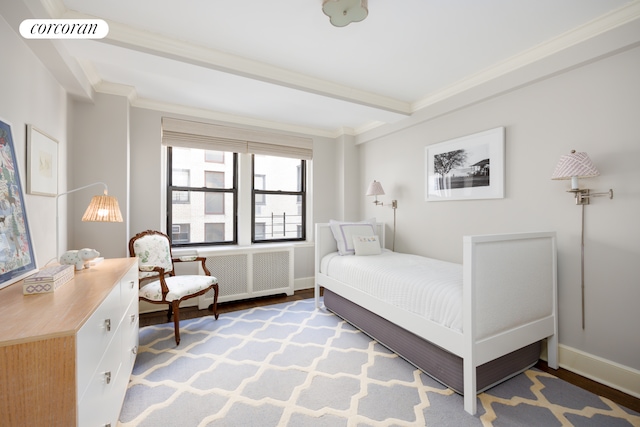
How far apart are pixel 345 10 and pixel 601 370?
A: 2.98 metres

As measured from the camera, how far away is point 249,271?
11.9 ft

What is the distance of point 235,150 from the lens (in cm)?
367

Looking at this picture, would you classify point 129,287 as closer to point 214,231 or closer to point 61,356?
point 61,356

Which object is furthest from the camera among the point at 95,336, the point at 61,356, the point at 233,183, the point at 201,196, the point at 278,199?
the point at 278,199

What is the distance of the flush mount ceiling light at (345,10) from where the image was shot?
1658 mm

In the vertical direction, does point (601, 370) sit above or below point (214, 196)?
below

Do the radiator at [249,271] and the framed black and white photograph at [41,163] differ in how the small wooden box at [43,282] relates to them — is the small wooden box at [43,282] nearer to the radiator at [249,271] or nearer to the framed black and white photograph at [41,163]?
the framed black and white photograph at [41,163]

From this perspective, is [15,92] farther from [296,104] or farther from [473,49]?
[473,49]

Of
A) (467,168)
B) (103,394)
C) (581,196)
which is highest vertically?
(467,168)

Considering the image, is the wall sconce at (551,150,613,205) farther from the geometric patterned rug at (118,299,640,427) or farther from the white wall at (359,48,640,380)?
the geometric patterned rug at (118,299,640,427)

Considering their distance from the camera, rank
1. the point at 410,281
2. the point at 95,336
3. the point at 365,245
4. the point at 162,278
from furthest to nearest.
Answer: the point at 365,245 → the point at 162,278 → the point at 410,281 → the point at 95,336

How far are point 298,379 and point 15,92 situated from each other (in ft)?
8.30

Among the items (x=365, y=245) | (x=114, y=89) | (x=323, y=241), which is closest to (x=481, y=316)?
(x=365, y=245)

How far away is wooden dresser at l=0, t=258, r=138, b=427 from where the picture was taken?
832mm
